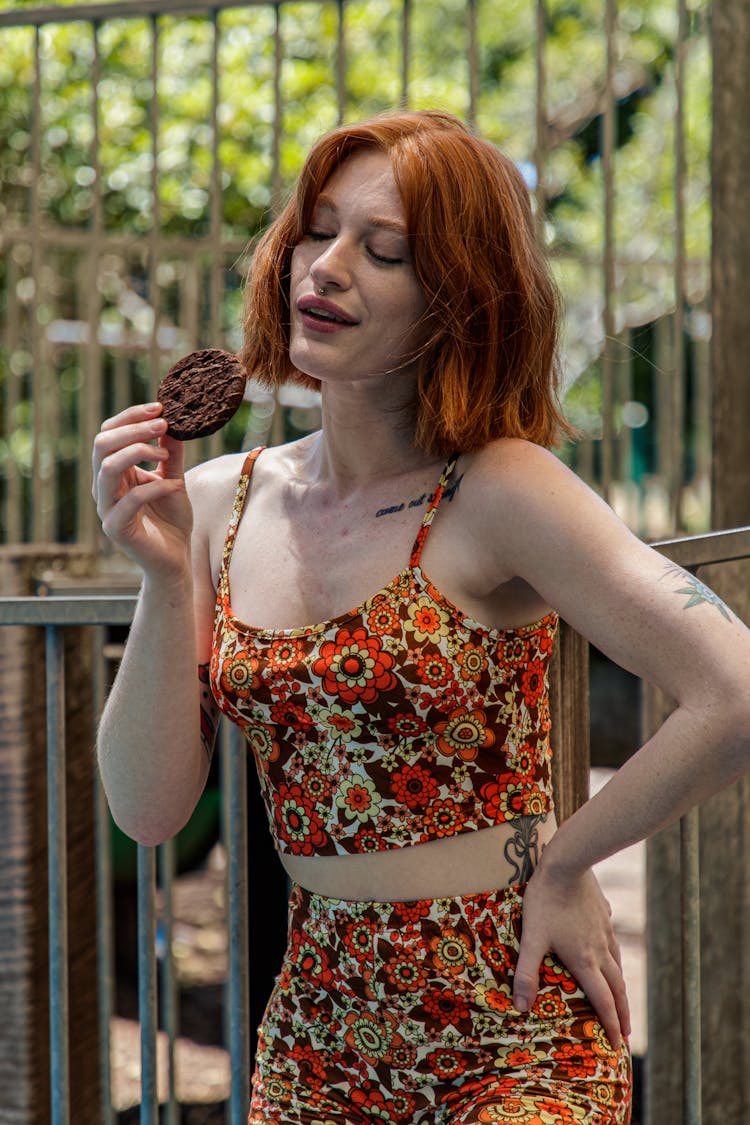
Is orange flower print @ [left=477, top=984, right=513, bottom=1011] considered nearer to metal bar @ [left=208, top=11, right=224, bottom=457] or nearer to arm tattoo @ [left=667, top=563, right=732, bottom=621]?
arm tattoo @ [left=667, top=563, right=732, bottom=621]

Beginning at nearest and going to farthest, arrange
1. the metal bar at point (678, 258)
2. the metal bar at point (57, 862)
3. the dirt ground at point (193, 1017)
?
the metal bar at point (57, 862), the metal bar at point (678, 258), the dirt ground at point (193, 1017)

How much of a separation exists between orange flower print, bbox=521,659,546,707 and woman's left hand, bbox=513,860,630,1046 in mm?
218

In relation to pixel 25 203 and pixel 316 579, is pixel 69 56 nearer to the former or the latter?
pixel 25 203

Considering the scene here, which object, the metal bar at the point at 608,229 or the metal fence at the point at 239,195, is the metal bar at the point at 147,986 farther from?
the metal fence at the point at 239,195

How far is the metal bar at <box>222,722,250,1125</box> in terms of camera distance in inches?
87.0

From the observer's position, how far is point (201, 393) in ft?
5.96

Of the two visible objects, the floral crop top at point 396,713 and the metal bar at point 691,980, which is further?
the metal bar at point 691,980

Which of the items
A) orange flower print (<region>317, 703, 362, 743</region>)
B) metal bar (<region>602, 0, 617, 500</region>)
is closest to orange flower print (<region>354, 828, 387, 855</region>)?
orange flower print (<region>317, 703, 362, 743</region>)

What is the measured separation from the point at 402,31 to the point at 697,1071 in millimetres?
2477

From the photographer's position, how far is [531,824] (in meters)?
1.76

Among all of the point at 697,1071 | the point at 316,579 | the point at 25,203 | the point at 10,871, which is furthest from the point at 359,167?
the point at 25,203

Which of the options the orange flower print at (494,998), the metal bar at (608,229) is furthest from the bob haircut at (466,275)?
the metal bar at (608,229)

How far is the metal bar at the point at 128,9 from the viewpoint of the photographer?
367cm

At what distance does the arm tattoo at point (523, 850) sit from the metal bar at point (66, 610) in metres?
0.76
